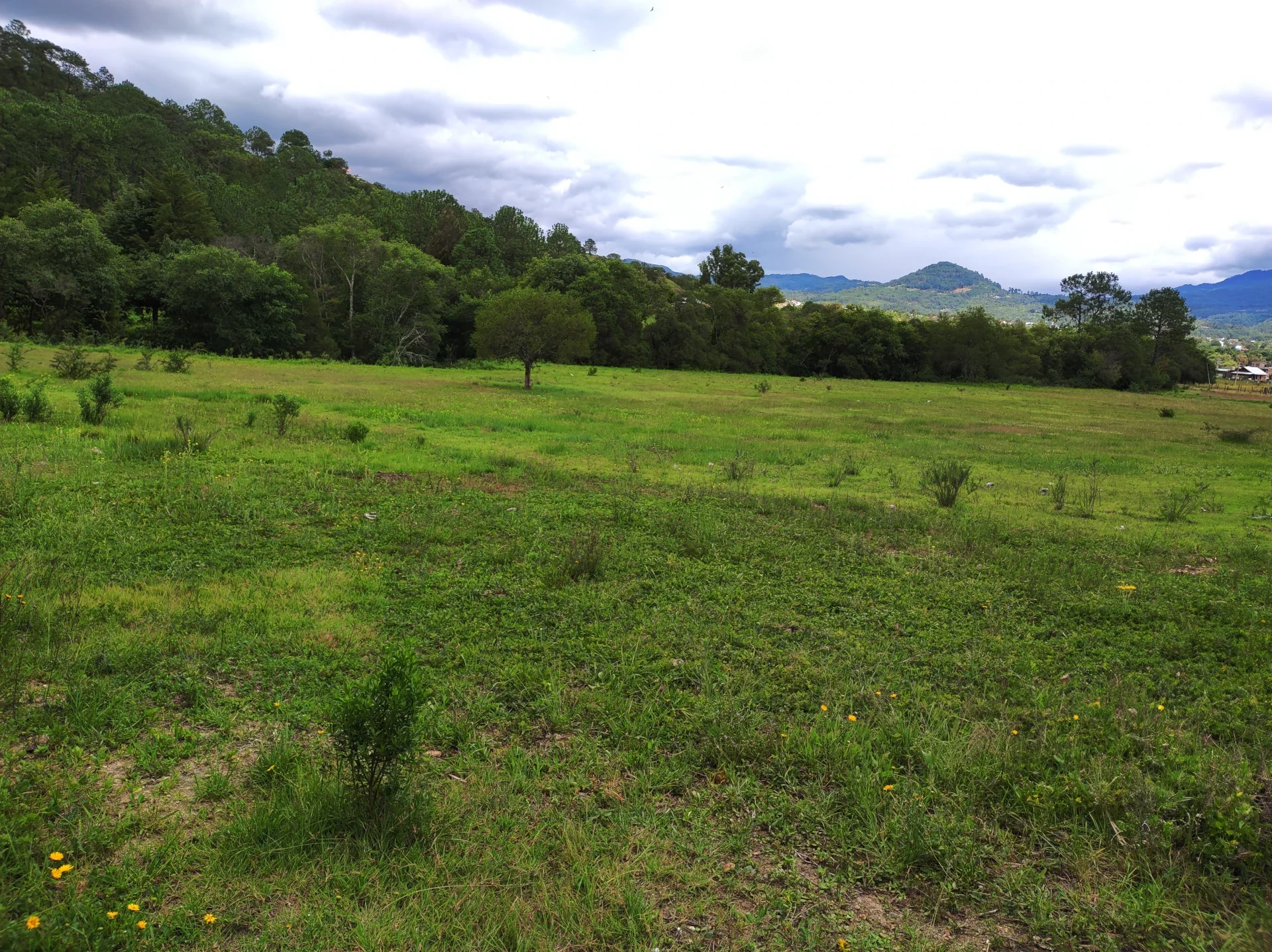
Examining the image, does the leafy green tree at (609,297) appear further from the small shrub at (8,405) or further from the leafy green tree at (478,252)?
the small shrub at (8,405)

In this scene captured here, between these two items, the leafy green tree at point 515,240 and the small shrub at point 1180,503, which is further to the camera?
the leafy green tree at point 515,240

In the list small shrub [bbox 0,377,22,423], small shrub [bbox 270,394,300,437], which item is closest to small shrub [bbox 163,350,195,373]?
small shrub [bbox 0,377,22,423]

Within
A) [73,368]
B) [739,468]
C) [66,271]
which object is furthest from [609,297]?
[739,468]

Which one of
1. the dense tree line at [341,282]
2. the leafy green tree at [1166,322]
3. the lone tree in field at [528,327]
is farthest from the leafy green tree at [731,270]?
the lone tree in field at [528,327]

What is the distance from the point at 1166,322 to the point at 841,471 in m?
90.6

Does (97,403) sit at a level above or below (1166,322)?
below

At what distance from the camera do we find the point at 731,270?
327 ft

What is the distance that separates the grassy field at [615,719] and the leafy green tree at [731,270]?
92644 mm

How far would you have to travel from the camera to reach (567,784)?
4367 millimetres

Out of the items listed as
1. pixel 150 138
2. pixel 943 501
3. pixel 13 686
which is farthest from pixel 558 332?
pixel 150 138

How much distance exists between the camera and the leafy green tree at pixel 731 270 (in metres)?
99.8

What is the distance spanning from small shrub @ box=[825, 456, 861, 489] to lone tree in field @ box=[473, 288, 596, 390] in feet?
64.7

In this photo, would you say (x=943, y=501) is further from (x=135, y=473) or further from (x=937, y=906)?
(x=135, y=473)

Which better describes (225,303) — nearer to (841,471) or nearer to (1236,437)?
(841,471)
